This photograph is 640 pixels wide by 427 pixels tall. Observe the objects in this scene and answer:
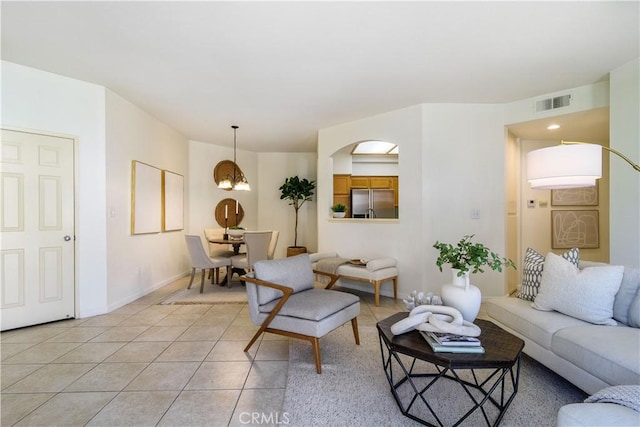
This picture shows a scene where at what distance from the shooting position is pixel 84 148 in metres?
3.34

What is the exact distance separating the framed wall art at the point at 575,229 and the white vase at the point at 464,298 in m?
4.05

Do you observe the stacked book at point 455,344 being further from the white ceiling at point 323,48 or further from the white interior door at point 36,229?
the white interior door at point 36,229

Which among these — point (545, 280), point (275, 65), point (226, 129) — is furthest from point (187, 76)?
point (545, 280)

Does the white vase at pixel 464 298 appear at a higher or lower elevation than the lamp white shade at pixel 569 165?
lower

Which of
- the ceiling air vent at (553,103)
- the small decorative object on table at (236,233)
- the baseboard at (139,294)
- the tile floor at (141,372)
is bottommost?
the tile floor at (141,372)

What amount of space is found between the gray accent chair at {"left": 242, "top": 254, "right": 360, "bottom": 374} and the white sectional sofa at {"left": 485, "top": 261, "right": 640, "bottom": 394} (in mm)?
1270

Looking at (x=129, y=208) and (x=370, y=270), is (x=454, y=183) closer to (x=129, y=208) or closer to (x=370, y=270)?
(x=370, y=270)

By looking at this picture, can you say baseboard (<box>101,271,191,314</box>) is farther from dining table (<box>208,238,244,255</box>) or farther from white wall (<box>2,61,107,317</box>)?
dining table (<box>208,238,244,255</box>)

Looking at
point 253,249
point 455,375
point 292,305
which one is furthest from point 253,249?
point 455,375

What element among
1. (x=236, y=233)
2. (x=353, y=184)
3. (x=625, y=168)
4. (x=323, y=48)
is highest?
(x=323, y=48)

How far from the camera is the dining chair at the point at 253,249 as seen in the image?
429 centimetres

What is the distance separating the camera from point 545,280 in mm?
2238

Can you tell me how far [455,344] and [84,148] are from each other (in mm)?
4051

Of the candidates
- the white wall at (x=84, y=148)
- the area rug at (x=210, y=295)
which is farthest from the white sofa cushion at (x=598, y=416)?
the white wall at (x=84, y=148)
